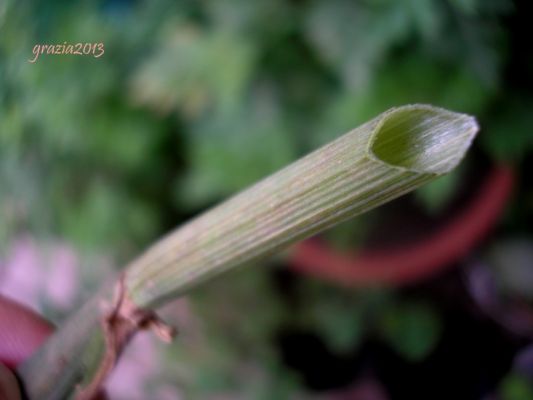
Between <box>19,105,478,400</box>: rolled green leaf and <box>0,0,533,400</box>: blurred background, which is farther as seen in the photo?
<box>0,0,533,400</box>: blurred background

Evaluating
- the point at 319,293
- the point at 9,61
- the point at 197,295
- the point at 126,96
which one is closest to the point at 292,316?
the point at 319,293

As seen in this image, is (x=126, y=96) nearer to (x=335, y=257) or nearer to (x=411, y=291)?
(x=335, y=257)

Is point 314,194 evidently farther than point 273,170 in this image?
No

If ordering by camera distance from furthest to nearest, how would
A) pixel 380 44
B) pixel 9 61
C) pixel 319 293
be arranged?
pixel 319 293 < pixel 380 44 < pixel 9 61
